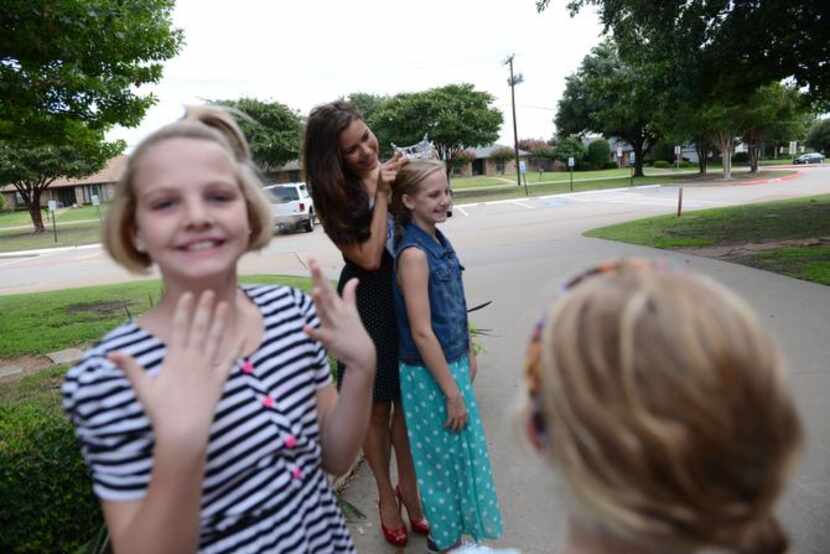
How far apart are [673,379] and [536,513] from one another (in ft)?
8.11

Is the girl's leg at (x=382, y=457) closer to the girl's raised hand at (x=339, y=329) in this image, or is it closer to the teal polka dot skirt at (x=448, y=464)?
the teal polka dot skirt at (x=448, y=464)

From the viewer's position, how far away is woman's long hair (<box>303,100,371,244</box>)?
90.6 inches

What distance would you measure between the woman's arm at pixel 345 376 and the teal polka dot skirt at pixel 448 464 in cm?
93

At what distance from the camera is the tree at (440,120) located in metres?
37.5

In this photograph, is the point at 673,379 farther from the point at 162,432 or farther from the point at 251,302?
the point at 251,302

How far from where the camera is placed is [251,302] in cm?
142

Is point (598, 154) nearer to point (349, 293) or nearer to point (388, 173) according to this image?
point (388, 173)

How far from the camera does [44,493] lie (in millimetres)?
2357

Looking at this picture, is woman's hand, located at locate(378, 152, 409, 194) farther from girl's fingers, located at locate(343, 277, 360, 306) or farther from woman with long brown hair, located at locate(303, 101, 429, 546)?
girl's fingers, located at locate(343, 277, 360, 306)

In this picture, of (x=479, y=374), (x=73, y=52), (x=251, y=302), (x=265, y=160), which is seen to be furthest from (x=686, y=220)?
(x=265, y=160)

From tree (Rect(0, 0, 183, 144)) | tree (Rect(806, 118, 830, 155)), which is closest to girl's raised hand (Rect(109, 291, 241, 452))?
tree (Rect(0, 0, 183, 144))

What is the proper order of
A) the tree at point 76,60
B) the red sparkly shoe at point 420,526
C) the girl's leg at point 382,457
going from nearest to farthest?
the girl's leg at point 382,457 < the red sparkly shoe at point 420,526 < the tree at point 76,60

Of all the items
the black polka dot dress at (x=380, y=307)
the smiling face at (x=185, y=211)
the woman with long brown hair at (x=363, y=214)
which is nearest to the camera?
the smiling face at (x=185, y=211)

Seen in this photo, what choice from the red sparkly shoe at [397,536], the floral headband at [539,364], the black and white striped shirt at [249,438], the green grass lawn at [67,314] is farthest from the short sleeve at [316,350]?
the green grass lawn at [67,314]
